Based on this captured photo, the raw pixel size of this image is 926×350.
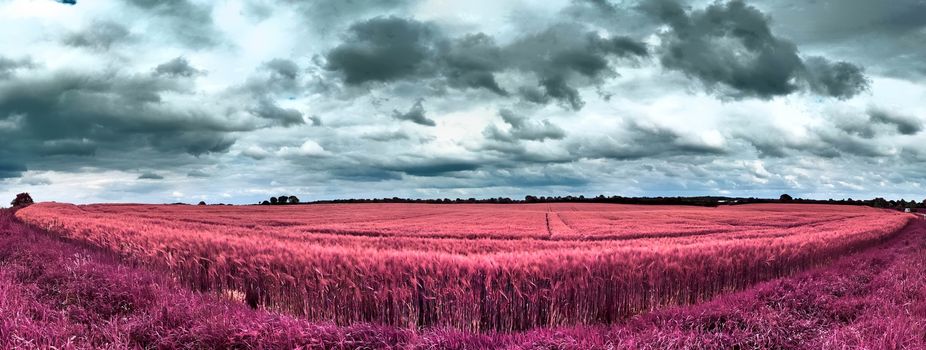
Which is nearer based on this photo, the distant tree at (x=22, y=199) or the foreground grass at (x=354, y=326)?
the foreground grass at (x=354, y=326)

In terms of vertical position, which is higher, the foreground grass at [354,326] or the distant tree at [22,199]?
the distant tree at [22,199]

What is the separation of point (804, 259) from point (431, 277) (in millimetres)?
14725

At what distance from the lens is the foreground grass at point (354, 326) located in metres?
6.16

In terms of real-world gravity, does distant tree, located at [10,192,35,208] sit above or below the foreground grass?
above

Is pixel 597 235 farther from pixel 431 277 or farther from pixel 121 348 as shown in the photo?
pixel 121 348

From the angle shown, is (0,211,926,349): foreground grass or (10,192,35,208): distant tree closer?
(0,211,926,349): foreground grass

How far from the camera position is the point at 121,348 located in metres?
5.75

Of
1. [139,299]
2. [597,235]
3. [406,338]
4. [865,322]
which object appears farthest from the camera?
[597,235]

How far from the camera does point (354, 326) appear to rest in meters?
6.65

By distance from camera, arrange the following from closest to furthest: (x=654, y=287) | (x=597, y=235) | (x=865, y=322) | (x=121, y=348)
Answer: (x=121, y=348), (x=865, y=322), (x=654, y=287), (x=597, y=235)

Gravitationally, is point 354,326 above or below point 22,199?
below

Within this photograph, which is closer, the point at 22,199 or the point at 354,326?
the point at 354,326

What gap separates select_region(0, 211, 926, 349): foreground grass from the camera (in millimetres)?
6164

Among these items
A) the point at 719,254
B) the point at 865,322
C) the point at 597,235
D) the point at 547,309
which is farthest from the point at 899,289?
the point at 597,235
